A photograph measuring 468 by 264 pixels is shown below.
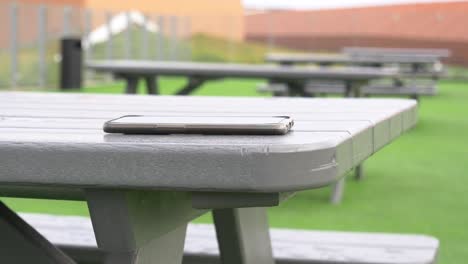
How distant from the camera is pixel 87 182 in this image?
3.41ft

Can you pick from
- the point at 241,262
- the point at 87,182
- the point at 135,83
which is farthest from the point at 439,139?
the point at 87,182

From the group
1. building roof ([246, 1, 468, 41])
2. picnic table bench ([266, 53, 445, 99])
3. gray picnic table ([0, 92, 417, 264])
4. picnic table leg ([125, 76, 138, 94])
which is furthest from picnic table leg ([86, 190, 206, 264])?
building roof ([246, 1, 468, 41])

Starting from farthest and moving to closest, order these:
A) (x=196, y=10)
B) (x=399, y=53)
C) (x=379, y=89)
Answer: (x=196, y=10) < (x=399, y=53) < (x=379, y=89)

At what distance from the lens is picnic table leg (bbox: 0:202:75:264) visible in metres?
1.48

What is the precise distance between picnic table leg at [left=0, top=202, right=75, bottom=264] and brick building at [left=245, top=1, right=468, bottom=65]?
75.0 feet

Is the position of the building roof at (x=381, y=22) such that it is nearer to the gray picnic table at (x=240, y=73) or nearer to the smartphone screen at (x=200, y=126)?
the gray picnic table at (x=240, y=73)

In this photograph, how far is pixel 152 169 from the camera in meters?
1.02

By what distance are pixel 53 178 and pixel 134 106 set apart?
665mm

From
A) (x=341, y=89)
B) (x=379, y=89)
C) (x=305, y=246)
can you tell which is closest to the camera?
(x=305, y=246)

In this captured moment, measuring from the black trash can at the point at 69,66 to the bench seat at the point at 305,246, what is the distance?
1283cm

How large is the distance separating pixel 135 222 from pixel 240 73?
17.7ft

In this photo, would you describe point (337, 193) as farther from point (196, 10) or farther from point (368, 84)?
point (196, 10)

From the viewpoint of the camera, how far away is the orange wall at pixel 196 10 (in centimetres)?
2614

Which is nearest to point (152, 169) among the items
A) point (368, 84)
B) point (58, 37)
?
point (368, 84)
